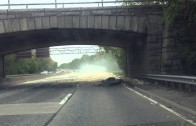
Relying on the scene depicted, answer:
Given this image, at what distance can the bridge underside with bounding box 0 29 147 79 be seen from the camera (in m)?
38.1

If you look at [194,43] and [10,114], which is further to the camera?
[194,43]

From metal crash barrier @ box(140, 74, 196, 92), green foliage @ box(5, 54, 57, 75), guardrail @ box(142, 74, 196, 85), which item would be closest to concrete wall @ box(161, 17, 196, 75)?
guardrail @ box(142, 74, 196, 85)

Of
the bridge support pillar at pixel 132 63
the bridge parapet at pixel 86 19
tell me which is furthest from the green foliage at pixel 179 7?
the bridge support pillar at pixel 132 63

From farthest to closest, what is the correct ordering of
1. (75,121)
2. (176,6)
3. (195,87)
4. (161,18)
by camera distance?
(161,18)
(176,6)
(195,87)
(75,121)

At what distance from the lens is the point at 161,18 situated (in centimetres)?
3356

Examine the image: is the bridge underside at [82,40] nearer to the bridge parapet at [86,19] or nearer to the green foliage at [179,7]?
the bridge parapet at [86,19]

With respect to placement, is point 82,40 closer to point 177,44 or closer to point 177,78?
point 177,44

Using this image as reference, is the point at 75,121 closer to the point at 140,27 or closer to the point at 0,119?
the point at 0,119

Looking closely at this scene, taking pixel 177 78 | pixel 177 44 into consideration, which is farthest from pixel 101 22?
pixel 177 78

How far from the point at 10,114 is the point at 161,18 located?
68.6 ft

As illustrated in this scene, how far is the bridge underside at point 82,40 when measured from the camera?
125ft

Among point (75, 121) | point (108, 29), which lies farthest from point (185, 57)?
point (75, 121)

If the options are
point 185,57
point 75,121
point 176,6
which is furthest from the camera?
point 185,57

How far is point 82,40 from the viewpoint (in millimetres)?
46938
